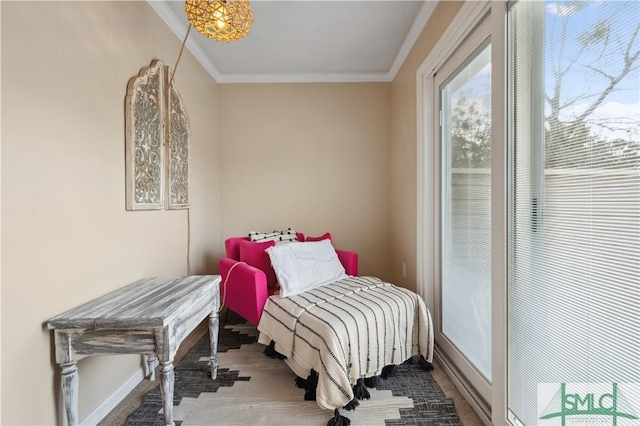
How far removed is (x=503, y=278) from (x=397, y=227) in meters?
1.54

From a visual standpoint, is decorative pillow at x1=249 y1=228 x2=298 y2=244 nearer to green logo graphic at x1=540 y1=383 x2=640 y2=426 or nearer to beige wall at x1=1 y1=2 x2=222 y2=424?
beige wall at x1=1 y1=2 x2=222 y2=424

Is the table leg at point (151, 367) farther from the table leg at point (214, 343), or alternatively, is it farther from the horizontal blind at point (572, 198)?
the horizontal blind at point (572, 198)

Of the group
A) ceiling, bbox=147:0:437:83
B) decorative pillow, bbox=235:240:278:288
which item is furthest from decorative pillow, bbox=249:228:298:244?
ceiling, bbox=147:0:437:83

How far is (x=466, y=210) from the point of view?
5.45ft

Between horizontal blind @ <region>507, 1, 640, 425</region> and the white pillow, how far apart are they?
1.21 m

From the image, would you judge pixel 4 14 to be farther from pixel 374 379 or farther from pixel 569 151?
pixel 374 379

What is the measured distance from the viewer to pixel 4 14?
3.14 ft

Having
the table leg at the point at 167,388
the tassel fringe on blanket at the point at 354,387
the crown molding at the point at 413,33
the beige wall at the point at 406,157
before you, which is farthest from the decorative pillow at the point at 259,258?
the crown molding at the point at 413,33

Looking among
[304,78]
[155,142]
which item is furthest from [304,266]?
[304,78]

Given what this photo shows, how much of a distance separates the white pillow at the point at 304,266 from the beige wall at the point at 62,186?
846 millimetres

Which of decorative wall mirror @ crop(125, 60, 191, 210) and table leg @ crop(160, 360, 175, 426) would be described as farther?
decorative wall mirror @ crop(125, 60, 191, 210)

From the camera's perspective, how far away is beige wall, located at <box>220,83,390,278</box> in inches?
115

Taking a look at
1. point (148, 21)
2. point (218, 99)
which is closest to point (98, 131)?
point (148, 21)

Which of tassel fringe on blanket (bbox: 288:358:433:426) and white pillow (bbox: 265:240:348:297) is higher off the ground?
white pillow (bbox: 265:240:348:297)
